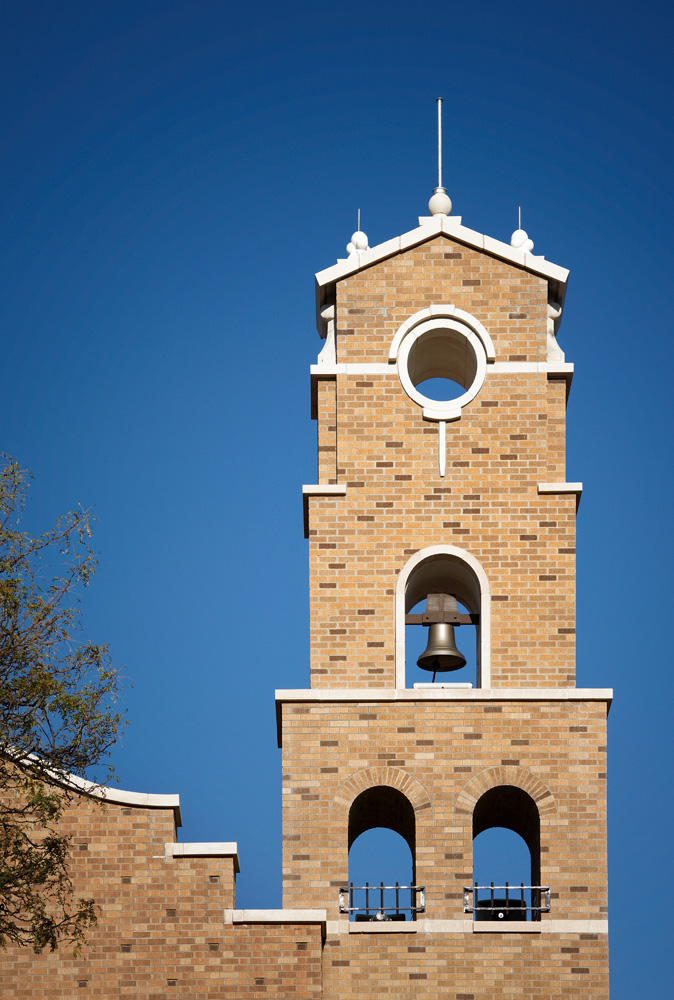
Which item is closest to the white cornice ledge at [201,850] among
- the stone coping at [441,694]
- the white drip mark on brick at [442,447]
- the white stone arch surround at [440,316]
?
the stone coping at [441,694]

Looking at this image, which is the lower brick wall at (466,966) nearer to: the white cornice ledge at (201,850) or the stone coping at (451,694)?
the white cornice ledge at (201,850)

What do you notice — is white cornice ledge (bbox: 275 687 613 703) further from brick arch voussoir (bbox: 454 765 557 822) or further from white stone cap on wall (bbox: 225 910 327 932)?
white stone cap on wall (bbox: 225 910 327 932)

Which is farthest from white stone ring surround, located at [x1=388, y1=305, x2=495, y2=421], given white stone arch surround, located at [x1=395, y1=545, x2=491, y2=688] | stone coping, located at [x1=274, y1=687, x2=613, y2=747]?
stone coping, located at [x1=274, y1=687, x2=613, y2=747]

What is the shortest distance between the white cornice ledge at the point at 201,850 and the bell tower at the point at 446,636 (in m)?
1.00

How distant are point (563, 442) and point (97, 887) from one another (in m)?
9.60

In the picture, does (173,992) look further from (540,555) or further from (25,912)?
(540,555)

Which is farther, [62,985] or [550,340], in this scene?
[550,340]

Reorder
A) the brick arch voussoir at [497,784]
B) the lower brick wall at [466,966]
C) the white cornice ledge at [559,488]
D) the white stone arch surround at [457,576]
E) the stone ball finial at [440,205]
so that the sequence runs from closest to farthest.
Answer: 1. the lower brick wall at [466,966]
2. the brick arch voussoir at [497,784]
3. the white stone arch surround at [457,576]
4. the white cornice ledge at [559,488]
5. the stone ball finial at [440,205]

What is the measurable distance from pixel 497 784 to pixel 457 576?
146 inches

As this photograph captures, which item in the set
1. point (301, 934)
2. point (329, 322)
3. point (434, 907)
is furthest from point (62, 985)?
point (329, 322)

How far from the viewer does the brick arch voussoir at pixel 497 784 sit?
27.5 metres

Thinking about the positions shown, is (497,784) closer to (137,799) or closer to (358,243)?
(137,799)

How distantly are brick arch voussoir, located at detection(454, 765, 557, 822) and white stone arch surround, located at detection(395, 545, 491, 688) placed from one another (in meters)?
1.28

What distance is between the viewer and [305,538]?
30.3m
